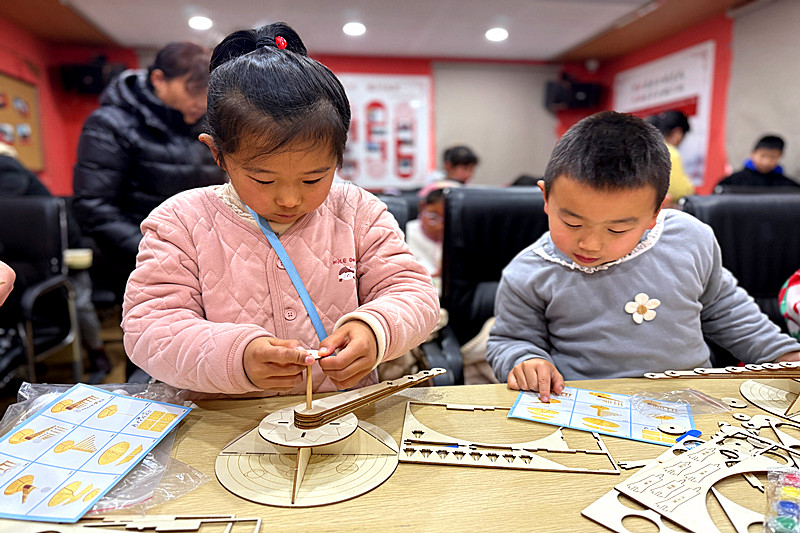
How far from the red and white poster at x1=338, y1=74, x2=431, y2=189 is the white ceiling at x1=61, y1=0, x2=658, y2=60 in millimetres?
408

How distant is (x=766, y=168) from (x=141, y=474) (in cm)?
484

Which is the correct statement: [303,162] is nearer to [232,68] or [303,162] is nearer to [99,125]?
[232,68]

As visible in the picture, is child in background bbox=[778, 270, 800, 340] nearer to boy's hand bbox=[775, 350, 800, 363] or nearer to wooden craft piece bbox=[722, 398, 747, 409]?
boy's hand bbox=[775, 350, 800, 363]

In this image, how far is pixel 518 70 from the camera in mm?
6758

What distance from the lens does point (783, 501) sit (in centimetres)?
56

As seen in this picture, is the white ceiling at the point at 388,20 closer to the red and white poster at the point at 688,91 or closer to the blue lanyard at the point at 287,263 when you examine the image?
the red and white poster at the point at 688,91

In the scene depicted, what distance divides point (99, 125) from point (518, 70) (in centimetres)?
585

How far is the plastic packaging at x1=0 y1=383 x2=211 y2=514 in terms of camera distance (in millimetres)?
583

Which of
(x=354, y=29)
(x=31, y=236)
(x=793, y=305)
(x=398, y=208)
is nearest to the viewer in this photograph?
(x=793, y=305)

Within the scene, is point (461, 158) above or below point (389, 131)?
below

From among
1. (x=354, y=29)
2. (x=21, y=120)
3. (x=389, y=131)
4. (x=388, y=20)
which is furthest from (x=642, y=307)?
(x=21, y=120)

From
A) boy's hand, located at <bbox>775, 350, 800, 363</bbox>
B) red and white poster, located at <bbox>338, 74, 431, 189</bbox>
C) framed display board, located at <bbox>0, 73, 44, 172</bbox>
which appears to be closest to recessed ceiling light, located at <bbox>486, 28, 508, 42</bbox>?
red and white poster, located at <bbox>338, 74, 431, 189</bbox>

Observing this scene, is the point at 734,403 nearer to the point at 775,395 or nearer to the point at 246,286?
the point at 775,395

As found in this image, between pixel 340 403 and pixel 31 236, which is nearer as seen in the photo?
pixel 340 403
